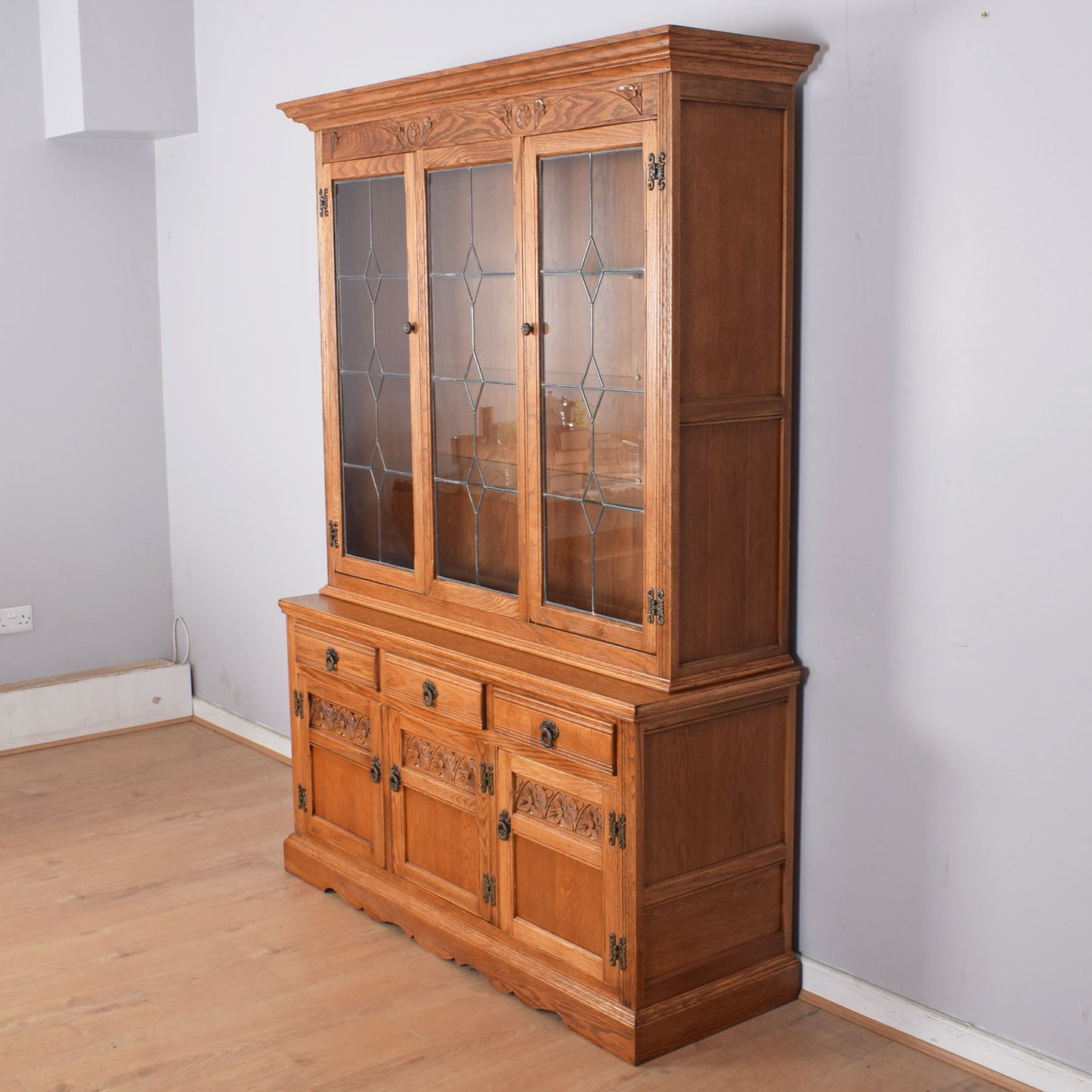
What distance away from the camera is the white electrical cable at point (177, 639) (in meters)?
5.02

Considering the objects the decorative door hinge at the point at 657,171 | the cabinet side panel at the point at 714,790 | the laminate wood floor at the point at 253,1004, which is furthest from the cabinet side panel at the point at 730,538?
the laminate wood floor at the point at 253,1004

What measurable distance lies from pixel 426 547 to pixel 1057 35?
1708mm

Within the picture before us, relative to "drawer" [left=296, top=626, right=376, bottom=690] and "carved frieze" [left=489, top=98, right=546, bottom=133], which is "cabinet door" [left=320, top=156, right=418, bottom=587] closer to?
"drawer" [left=296, top=626, right=376, bottom=690]

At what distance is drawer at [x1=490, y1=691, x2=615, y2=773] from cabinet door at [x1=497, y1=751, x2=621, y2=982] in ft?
0.17

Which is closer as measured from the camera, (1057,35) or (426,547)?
(1057,35)

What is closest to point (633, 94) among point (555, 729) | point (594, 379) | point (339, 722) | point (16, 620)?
point (594, 379)

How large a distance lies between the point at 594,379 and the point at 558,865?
101cm

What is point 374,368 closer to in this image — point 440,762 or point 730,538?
point 440,762

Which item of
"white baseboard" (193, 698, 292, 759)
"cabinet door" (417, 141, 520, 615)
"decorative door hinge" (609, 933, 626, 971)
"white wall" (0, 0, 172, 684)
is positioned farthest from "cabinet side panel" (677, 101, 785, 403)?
"white wall" (0, 0, 172, 684)

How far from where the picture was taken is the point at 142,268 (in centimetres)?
487

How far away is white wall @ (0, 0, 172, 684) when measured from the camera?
4570 millimetres

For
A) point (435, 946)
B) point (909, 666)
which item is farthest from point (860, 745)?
point (435, 946)

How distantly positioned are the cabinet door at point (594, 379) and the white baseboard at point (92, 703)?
Answer: 251 cm

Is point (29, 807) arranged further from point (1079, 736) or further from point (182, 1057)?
point (1079, 736)
